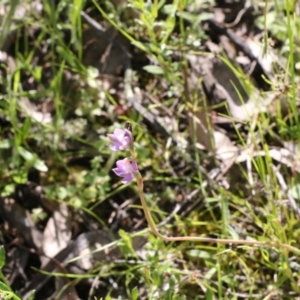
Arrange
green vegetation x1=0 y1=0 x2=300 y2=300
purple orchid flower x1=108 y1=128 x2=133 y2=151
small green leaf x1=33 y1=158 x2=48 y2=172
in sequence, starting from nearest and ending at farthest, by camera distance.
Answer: purple orchid flower x1=108 y1=128 x2=133 y2=151, green vegetation x1=0 y1=0 x2=300 y2=300, small green leaf x1=33 y1=158 x2=48 y2=172

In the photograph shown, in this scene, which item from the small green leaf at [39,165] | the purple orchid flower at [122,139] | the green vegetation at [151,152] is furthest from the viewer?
the small green leaf at [39,165]

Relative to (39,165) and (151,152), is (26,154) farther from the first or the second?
(151,152)

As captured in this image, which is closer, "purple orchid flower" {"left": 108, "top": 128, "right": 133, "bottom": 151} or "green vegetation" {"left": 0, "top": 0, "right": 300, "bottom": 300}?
"purple orchid flower" {"left": 108, "top": 128, "right": 133, "bottom": 151}

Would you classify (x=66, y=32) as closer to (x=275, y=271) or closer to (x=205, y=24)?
(x=205, y=24)

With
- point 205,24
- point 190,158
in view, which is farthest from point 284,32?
point 190,158

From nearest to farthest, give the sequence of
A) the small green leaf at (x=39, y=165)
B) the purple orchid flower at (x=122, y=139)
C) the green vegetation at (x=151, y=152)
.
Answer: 1. the purple orchid flower at (x=122, y=139)
2. the green vegetation at (x=151, y=152)
3. the small green leaf at (x=39, y=165)

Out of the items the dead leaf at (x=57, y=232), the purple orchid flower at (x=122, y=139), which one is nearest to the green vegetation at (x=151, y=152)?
the dead leaf at (x=57, y=232)

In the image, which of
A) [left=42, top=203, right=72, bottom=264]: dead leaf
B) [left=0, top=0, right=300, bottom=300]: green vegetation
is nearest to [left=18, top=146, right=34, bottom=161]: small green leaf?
[left=0, top=0, right=300, bottom=300]: green vegetation

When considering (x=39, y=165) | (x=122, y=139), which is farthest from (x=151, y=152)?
(x=122, y=139)

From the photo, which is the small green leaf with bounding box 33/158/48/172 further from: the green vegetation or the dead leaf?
the dead leaf

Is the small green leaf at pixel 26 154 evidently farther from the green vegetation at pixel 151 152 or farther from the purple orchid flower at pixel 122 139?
the purple orchid flower at pixel 122 139

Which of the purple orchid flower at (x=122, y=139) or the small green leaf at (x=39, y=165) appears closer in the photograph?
the purple orchid flower at (x=122, y=139)
